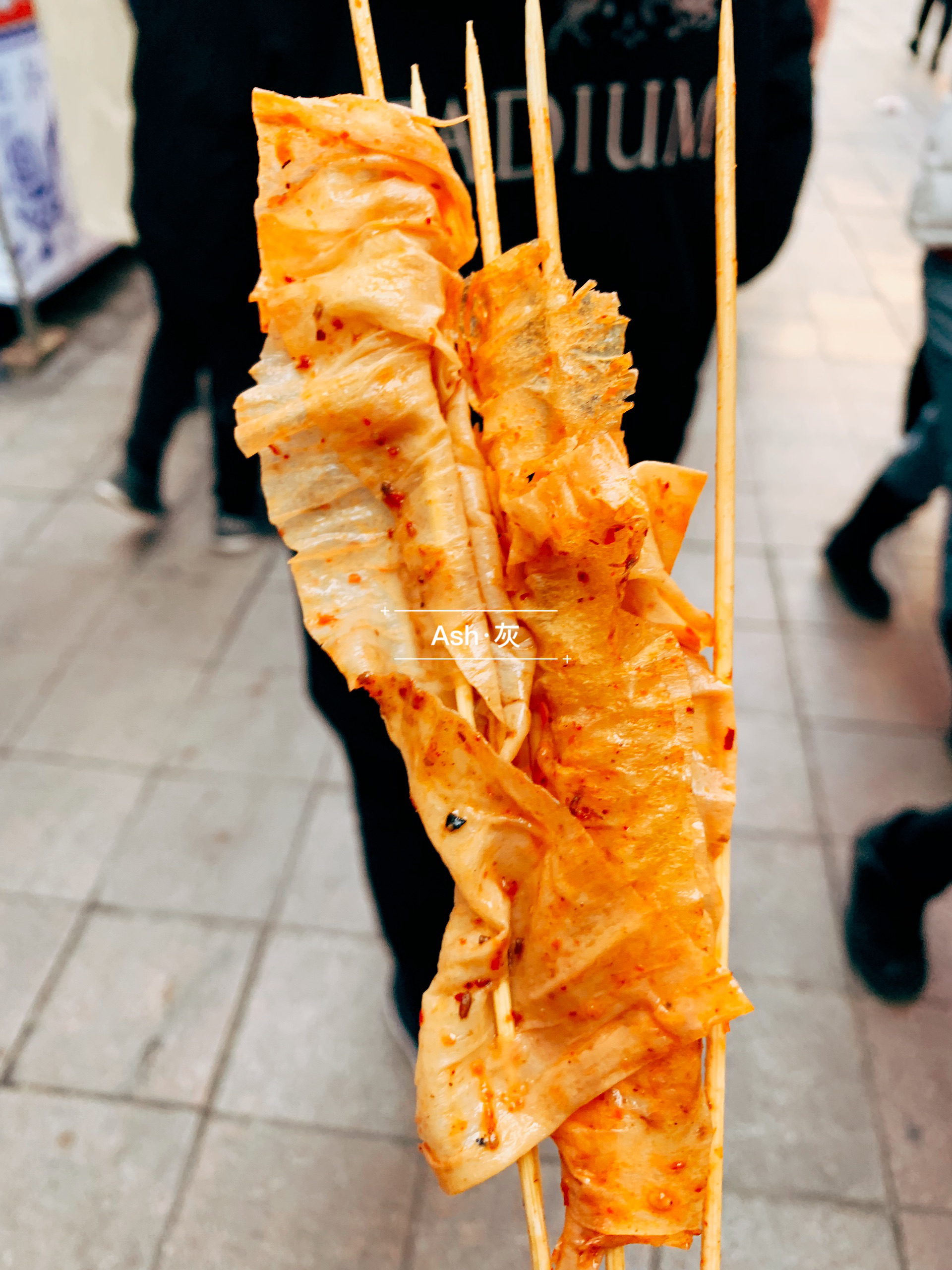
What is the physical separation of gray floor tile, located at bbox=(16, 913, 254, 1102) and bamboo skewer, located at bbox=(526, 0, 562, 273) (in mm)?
1853

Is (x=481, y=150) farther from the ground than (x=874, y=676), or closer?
farther from the ground

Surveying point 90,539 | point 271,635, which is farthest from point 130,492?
point 271,635

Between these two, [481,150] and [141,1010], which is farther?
[141,1010]

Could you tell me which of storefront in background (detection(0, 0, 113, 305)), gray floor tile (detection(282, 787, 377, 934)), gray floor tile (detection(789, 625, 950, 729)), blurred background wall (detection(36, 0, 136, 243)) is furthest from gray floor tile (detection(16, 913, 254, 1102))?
storefront in background (detection(0, 0, 113, 305))

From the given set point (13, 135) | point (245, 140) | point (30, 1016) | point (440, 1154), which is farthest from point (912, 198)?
point (13, 135)

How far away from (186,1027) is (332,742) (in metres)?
0.91

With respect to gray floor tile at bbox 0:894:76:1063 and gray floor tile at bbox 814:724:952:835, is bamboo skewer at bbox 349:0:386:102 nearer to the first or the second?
gray floor tile at bbox 0:894:76:1063

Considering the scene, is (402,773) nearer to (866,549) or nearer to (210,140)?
(210,140)

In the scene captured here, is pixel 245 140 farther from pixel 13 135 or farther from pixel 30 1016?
pixel 13 135

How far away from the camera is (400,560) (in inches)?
33.3

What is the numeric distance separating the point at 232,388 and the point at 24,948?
1.47 m

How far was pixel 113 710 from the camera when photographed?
270 cm

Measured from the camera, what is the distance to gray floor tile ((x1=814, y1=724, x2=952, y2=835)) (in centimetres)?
247

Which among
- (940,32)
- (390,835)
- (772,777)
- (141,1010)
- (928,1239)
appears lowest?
(928,1239)
